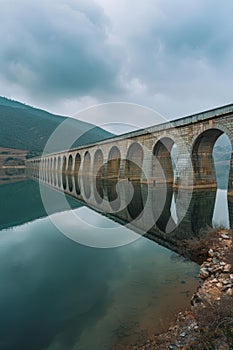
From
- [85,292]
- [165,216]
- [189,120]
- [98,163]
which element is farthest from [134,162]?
[85,292]

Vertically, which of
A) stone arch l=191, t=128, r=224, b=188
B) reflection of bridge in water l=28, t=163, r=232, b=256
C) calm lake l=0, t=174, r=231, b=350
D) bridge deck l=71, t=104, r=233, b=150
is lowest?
calm lake l=0, t=174, r=231, b=350

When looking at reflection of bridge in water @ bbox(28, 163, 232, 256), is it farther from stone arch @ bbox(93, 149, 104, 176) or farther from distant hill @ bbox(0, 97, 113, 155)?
distant hill @ bbox(0, 97, 113, 155)

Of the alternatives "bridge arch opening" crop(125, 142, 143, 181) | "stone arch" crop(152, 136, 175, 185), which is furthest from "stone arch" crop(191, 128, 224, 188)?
"bridge arch opening" crop(125, 142, 143, 181)

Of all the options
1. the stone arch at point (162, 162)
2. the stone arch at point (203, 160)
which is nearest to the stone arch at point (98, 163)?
the stone arch at point (162, 162)

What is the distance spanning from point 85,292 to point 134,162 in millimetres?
24718

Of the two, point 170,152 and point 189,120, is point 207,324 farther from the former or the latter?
point 170,152

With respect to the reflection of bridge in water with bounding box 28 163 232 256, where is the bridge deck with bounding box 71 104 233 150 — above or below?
above

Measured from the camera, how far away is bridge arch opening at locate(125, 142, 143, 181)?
2847cm

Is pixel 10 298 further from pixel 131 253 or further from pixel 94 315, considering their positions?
pixel 131 253

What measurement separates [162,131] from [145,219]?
42.8 ft

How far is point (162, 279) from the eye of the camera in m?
5.50

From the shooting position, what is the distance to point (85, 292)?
16.9ft

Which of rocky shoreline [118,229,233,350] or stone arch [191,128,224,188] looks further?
stone arch [191,128,224,188]

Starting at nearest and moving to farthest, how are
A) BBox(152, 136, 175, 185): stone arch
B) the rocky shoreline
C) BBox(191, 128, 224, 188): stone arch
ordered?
1. the rocky shoreline
2. BBox(191, 128, 224, 188): stone arch
3. BBox(152, 136, 175, 185): stone arch
